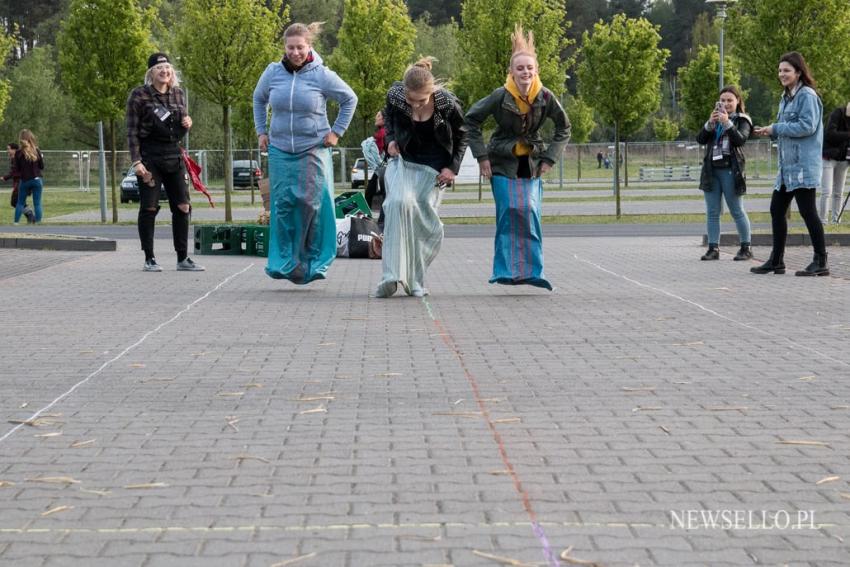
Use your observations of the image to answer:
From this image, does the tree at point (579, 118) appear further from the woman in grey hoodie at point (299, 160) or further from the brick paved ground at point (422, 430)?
the brick paved ground at point (422, 430)

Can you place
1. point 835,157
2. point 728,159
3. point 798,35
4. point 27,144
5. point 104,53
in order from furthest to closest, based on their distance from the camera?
point 27,144
point 104,53
point 798,35
point 835,157
point 728,159

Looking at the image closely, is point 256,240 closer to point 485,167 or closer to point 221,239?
point 221,239

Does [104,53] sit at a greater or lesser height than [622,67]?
greater

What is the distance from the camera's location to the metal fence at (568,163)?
191 ft

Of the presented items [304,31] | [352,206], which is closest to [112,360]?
[304,31]

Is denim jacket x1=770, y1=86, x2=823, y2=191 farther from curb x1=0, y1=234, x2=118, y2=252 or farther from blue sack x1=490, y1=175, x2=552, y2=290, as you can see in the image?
curb x1=0, y1=234, x2=118, y2=252

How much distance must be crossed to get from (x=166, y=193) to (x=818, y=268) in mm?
6269

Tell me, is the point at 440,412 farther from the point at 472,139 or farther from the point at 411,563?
the point at 472,139

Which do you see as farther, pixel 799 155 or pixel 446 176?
pixel 799 155

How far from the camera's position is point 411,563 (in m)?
3.99

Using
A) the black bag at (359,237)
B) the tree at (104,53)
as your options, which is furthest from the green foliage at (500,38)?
the black bag at (359,237)

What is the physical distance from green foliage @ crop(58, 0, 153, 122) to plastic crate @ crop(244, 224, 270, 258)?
Answer: 1033 cm

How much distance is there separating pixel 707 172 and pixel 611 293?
425cm

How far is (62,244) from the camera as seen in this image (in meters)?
18.8
